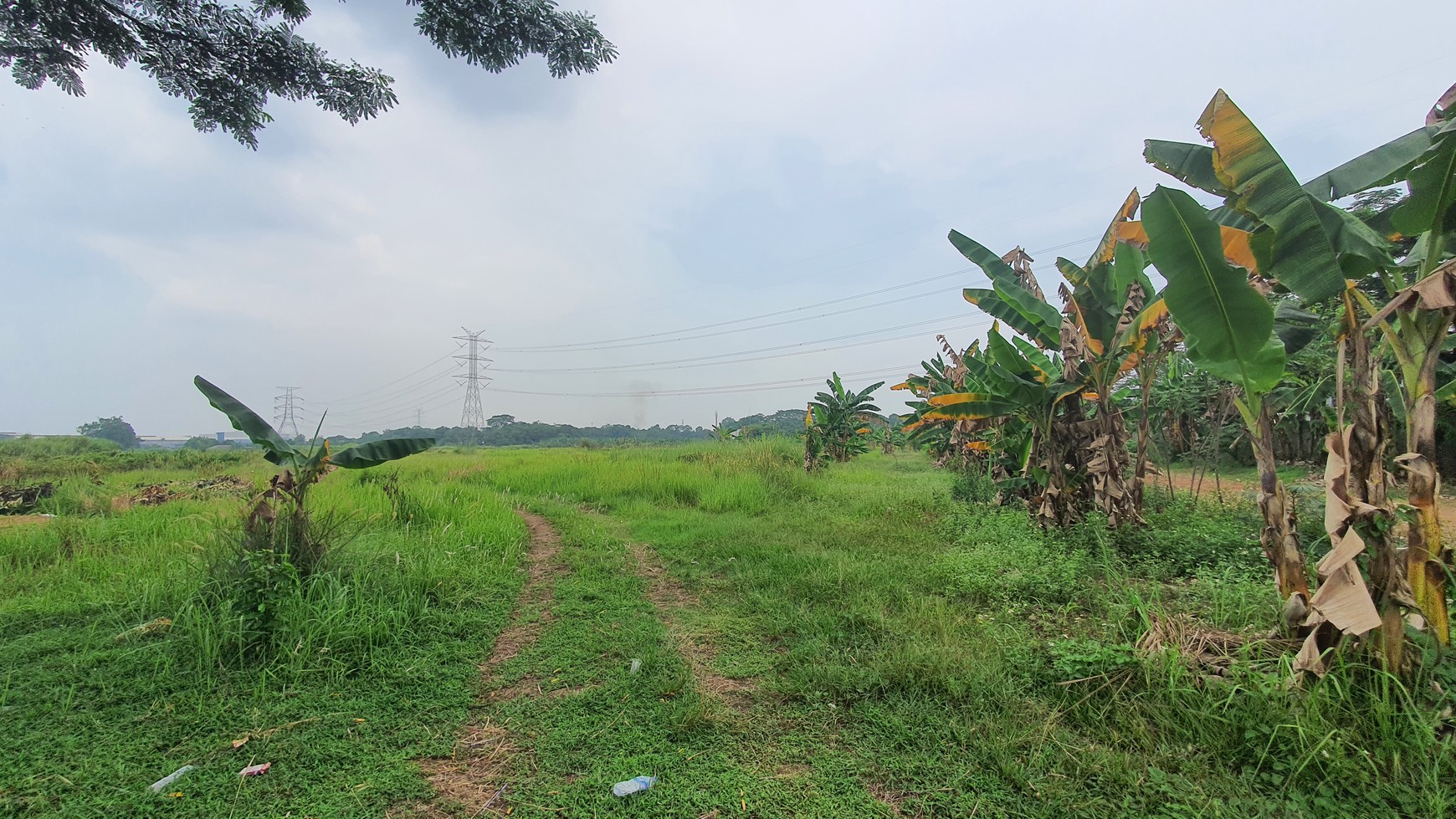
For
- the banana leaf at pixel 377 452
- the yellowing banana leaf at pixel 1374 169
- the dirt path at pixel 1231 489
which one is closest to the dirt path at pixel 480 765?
the banana leaf at pixel 377 452

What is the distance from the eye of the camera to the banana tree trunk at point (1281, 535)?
2.66 m

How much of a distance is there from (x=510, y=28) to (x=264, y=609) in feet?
14.3

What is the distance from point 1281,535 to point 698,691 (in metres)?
3.11

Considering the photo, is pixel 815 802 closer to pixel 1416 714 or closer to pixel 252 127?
pixel 1416 714

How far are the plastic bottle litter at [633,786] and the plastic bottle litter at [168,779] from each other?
70.7 inches

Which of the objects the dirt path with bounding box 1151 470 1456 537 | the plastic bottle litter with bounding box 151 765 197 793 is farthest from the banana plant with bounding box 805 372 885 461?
the plastic bottle litter with bounding box 151 765 197 793

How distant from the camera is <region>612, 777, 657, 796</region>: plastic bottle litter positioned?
7.10 feet

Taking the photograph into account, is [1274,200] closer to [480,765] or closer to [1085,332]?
[1085,332]

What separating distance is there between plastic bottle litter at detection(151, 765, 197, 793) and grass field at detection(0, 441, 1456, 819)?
5 centimetres

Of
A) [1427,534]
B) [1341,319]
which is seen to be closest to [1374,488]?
[1427,534]

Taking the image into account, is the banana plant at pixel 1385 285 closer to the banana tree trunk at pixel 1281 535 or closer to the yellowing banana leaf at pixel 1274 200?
the yellowing banana leaf at pixel 1274 200

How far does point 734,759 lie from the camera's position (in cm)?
239

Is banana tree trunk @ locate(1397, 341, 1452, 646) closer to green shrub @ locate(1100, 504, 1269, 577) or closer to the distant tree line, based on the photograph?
green shrub @ locate(1100, 504, 1269, 577)

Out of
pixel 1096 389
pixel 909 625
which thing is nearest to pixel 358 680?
pixel 909 625
